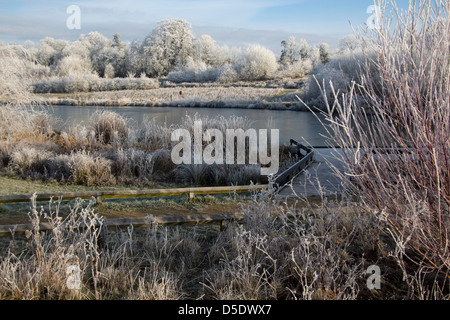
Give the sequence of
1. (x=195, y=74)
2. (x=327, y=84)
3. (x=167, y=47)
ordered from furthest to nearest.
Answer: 1. (x=167, y=47)
2. (x=195, y=74)
3. (x=327, y=84)

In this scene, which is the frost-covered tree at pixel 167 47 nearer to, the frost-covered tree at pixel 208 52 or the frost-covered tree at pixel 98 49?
the frost-covered tree at pixel 208 52

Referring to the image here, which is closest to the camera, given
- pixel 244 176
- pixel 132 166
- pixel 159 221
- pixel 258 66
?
pixel 159 221

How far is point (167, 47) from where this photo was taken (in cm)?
5116

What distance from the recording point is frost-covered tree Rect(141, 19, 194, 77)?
5003 cm

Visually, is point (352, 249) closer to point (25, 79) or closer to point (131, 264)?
point (131, 264)

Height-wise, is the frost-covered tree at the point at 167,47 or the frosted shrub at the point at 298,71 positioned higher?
the frost-covered tree at the point at 167,47

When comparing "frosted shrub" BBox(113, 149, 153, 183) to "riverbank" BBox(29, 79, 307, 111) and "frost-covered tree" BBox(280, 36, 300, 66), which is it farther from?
"frost-covered tree" BBox(280, 36, 300, 66)

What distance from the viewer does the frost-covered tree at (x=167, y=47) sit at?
50.0 metres

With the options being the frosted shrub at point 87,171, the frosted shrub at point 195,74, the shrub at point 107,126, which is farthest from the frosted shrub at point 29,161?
the frosted shrub at point 195,74

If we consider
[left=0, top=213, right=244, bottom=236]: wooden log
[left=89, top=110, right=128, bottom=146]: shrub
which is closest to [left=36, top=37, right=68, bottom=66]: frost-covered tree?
[left=89, top=110, right=128, bottom=146]: shrub

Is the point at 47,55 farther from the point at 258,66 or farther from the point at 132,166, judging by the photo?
the point at 132,166

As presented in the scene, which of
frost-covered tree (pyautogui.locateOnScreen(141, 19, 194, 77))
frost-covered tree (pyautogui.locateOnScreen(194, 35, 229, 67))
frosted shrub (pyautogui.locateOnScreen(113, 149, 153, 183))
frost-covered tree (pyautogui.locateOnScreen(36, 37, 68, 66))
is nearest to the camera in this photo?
frosted shrub (pyautogui.locateOnScreen(113, 149, 153, 183))

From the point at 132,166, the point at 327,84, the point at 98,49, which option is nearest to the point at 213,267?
the point at 132,166

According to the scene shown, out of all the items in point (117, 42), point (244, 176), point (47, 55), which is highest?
point (117, 42)
